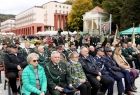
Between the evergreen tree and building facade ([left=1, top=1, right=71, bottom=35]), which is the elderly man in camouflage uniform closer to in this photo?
the evergreen tree

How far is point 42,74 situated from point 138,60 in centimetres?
863

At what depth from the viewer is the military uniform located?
22.7ft

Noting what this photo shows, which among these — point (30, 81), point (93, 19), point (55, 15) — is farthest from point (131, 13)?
point (55, 15)

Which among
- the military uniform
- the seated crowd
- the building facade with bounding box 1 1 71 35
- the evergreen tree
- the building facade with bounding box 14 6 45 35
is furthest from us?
the building facade with bounding box 14 6 45 35

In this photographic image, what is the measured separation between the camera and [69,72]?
7.32 metres

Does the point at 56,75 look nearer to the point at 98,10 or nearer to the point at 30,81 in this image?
the point at 30,81

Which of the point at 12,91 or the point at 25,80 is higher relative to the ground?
the point at 25,80

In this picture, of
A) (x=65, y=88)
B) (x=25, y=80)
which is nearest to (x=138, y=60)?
(x=65, y=88)

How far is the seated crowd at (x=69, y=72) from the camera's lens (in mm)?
6523

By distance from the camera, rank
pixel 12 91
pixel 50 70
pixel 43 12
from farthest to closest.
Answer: pixel 43 12, pixel 12 91, pixel 50 70

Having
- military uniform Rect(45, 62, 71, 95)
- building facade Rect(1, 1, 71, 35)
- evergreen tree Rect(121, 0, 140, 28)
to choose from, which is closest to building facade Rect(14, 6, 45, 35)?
building facade Rect(1, 1, 71, 35)

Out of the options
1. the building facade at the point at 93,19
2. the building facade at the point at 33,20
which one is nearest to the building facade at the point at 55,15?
the building facade at the point at 33,20

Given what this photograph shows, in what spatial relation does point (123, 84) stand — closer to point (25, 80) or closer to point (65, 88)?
point (65, 88)

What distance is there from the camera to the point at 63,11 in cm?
12938
